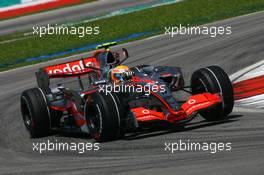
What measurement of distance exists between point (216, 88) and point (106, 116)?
204 cm

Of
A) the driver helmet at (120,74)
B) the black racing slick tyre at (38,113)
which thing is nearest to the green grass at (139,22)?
the black racing slick tyre at (38,113)

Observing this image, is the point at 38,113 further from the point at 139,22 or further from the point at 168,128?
the point at 139,22

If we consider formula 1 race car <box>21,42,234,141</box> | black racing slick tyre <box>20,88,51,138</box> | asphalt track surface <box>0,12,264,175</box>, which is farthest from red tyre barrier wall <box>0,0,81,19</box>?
black racing slick tyre <box>20,88,51,138</box>

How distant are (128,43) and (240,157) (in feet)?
47.8

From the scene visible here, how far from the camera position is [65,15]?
34531 millimetres

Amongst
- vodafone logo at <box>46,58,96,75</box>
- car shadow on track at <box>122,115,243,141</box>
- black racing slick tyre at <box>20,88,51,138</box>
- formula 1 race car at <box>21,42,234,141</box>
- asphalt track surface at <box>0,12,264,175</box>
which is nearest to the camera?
asphalt track surface at <box>0,12,264,175</box>

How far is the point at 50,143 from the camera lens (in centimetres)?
1240

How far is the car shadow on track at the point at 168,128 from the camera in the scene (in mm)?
11820

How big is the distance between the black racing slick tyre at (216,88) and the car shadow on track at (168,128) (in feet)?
0.44

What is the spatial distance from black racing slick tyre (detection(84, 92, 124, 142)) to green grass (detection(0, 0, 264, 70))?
11.6 meters

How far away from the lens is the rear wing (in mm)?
13664

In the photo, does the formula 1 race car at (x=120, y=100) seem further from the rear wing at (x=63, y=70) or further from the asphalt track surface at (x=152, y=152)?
the asphalt track surface at (x=152, y=152)

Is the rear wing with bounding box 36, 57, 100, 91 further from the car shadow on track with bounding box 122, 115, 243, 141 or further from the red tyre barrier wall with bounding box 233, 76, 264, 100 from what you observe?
the red tyre barrier wall with bounding box 233, 76, 264, 100

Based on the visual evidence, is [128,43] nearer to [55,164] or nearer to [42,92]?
[42,92]
